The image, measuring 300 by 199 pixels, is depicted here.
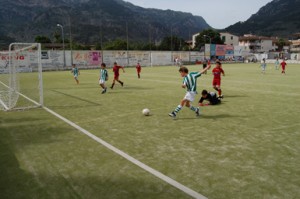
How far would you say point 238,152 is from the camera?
247 inches

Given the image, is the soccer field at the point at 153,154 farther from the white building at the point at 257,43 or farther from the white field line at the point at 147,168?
the white building at the point at 257,43

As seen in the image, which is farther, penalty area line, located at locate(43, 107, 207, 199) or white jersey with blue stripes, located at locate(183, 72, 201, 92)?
white jersey with blue stripes, located at locate(183, 72, 201, 92)

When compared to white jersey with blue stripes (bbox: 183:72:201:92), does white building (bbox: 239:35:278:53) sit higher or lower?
higher

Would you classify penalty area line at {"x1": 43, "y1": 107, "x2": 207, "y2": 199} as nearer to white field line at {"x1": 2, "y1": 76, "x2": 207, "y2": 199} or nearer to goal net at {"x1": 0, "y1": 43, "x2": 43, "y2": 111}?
white field line at {"x1": 2, "y1": 76, "x2": 207, "y2": 199}

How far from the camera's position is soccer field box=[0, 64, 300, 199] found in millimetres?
Answer: 4574

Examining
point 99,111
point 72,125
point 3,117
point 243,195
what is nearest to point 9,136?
point 72,125

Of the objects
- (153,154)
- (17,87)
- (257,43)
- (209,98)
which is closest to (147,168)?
(153,154)

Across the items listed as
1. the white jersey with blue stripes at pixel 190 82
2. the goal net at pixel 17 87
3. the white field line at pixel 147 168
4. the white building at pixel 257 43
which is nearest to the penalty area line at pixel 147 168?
the white field line at pixel 147 168

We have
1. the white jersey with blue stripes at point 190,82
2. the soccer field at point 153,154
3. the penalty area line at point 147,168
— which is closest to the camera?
the penalty area line at point 147,168

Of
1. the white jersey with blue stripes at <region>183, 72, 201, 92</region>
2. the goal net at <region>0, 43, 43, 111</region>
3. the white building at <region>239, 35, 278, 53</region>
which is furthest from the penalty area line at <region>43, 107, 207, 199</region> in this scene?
the white building at <region>239, 35, 278, 53</region>

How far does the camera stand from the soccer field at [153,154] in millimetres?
4574

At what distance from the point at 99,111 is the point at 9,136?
13.6 ft

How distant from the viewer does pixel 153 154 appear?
20.4 feet

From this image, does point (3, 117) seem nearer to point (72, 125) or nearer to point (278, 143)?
point (72, 125)
